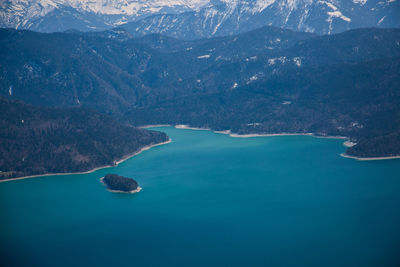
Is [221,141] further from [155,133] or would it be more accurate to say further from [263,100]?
[263,100]

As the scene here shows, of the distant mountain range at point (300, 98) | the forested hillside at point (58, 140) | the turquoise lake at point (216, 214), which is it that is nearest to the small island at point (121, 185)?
the turquoise lake at point (216, 214)

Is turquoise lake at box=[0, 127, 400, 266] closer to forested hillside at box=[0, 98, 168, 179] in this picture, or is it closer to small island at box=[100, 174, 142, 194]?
small island at box=[100, 174, 142, 194]

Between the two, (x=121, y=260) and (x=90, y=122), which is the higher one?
(x=90, y=122)

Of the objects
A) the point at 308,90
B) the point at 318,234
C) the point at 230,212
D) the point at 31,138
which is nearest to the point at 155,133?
the point at 31,138

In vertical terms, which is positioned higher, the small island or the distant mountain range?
the distant mountain range

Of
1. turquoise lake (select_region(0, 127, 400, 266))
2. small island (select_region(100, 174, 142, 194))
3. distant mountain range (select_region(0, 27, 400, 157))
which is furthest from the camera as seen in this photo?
distant mountain range (select_region(0, 27, 400, 157))

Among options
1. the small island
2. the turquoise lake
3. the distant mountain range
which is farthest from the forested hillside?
the distant mountain range
